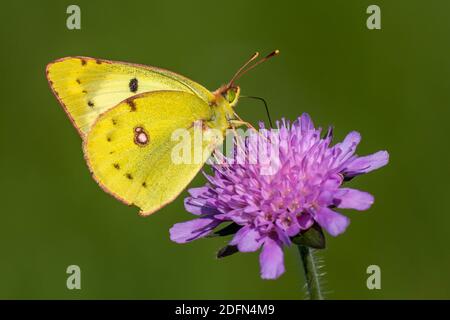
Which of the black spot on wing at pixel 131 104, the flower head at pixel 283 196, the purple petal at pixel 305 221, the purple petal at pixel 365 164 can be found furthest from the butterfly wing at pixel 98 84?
the purple petal at pixel 305 221

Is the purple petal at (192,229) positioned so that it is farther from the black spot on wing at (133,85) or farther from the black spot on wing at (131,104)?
the black spot on wing at (133,85)

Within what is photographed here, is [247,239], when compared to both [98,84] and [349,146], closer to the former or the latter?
[349,146]

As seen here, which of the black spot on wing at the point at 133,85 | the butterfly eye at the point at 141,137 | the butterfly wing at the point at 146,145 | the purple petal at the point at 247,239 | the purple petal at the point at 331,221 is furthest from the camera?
the black spot on wing at the point at 133,85

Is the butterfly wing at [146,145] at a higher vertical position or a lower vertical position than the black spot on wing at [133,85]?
lower

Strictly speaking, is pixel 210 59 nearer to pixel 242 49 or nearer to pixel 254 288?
pixel 242 49

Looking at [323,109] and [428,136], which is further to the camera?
[323,109]

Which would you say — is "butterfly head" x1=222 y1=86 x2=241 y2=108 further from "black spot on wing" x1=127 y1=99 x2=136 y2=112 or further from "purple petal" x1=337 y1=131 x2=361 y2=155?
"purple petal" x1=337 y1=131 x2=361 y2=155

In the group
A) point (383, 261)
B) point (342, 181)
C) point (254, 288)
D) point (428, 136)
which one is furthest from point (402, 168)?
point (342, 181)
